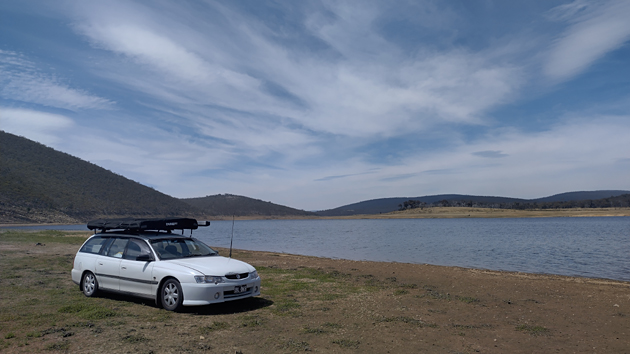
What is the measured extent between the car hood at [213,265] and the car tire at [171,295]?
0.42 meters

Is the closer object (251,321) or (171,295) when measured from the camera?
(251,321)

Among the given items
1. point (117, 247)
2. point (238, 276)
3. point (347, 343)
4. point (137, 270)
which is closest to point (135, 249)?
point (137, 270)

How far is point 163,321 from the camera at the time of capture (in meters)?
7.07

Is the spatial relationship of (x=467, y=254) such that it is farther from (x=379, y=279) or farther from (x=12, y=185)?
(x=12, y=185)

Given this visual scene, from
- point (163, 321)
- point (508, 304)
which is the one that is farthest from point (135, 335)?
point (508, 304)

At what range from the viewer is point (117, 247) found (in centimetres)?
905

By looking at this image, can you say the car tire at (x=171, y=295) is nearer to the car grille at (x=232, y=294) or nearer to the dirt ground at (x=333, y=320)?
the dirt ground at (x=333, y=320)

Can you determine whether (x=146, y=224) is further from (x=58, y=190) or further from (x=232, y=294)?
(x=58, y=190)

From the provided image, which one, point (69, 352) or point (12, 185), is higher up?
point (12, 185)

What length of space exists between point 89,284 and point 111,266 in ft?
3.33

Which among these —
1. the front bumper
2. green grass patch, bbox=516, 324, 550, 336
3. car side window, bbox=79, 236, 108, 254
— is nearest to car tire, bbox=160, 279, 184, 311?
the front bumper

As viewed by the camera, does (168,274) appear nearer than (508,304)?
Yes

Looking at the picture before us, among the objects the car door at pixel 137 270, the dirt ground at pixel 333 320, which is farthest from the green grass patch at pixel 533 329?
the car door at pixel 137 270

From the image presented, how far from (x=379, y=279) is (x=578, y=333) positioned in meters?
7.02
